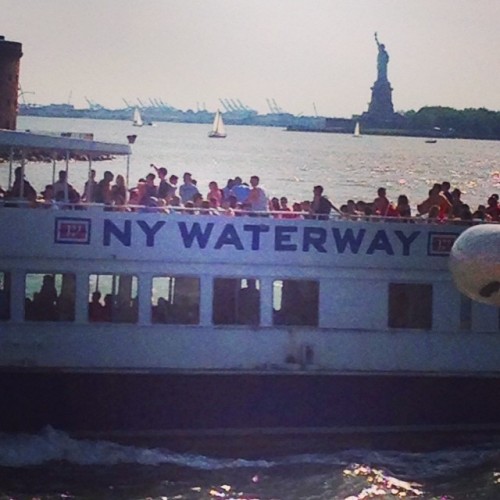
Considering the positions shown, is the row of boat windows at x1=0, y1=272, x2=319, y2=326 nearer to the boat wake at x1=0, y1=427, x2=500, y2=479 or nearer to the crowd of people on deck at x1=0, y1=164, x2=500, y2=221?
the crowd of people on deck at x1=0, y1=164, x2=500, y2=221

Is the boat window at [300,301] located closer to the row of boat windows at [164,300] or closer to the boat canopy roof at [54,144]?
Result: the row of boat windows at [164,300]

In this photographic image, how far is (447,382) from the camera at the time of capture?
683 inches

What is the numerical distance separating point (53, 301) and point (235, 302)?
2.20 meters

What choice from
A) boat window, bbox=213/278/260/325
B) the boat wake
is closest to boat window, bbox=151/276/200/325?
boat window, bbox=213/278/260/325

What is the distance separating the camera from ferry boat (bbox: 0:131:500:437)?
1636 centimetres

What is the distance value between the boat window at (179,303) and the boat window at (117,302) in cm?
27

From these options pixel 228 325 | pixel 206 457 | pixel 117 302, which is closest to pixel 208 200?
pixel 228 325

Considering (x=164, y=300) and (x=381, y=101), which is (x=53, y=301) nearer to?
(x=164, y=300)

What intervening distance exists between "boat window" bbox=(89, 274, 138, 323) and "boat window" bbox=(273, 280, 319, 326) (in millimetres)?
1782

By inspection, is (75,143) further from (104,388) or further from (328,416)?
(328,416)

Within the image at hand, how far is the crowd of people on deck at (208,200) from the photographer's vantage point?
54.2 feet

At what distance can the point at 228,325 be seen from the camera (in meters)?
16.7

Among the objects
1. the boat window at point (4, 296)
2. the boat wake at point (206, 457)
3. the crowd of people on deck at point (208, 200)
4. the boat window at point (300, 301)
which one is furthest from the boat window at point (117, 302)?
the boat window at point (300, 301)

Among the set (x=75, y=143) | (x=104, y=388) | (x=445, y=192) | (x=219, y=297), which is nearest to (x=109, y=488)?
(x=104, y=388)
